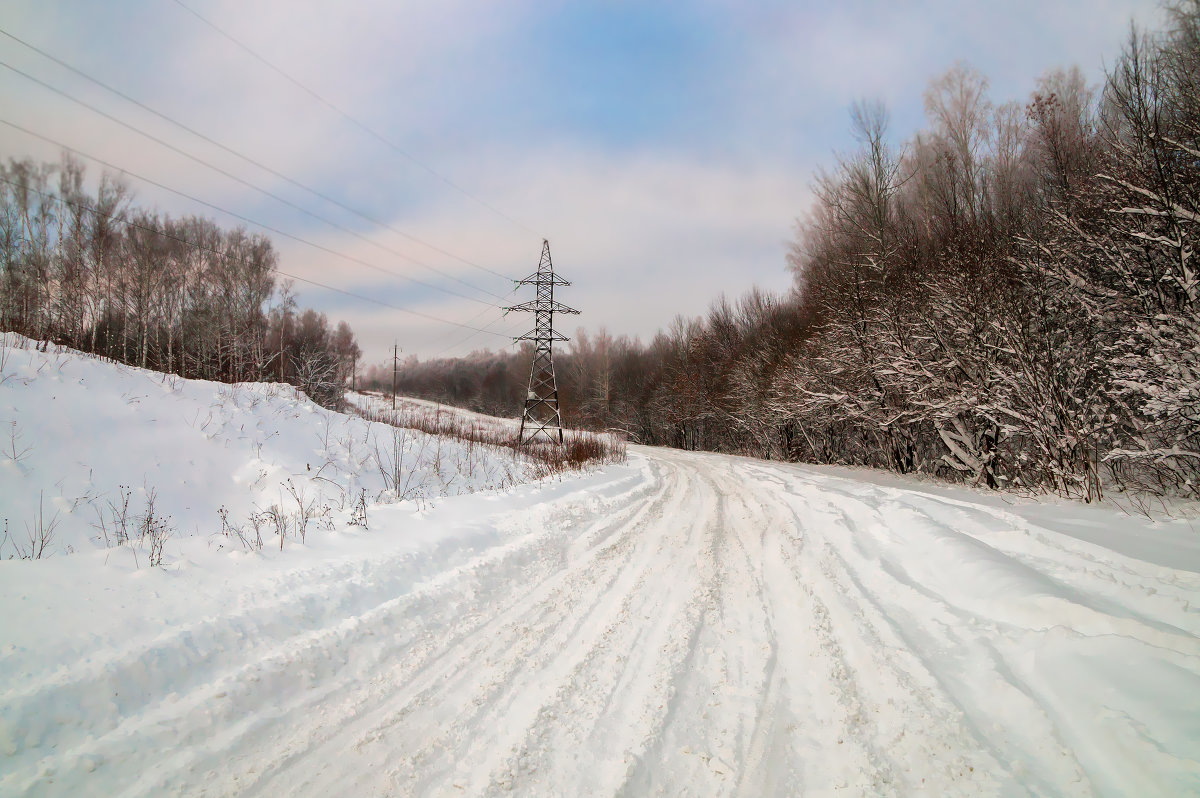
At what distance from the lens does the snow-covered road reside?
6.94 ft

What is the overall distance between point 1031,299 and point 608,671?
10930mm

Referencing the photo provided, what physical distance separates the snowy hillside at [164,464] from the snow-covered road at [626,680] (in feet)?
6.50

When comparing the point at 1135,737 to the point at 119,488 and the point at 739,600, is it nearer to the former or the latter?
the point at 739,600

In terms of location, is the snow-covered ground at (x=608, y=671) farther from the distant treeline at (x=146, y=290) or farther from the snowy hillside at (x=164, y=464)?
the distant treeline at (x=146, y=290)

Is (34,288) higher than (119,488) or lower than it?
higher

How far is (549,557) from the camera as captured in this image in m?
5.48

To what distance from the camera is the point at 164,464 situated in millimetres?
9062

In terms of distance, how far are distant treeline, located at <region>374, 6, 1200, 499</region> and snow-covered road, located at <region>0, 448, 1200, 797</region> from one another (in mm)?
5126

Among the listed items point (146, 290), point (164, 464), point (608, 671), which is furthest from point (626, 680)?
point (146, 290)

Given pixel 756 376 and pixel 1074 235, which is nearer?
pixel 1074 235

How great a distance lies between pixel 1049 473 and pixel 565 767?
11137 millimetres

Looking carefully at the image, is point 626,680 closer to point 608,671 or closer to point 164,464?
point 608,671

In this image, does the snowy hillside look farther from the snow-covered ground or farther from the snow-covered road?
the snow-covered road

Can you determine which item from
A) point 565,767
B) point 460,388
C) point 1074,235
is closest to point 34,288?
point 565,767
